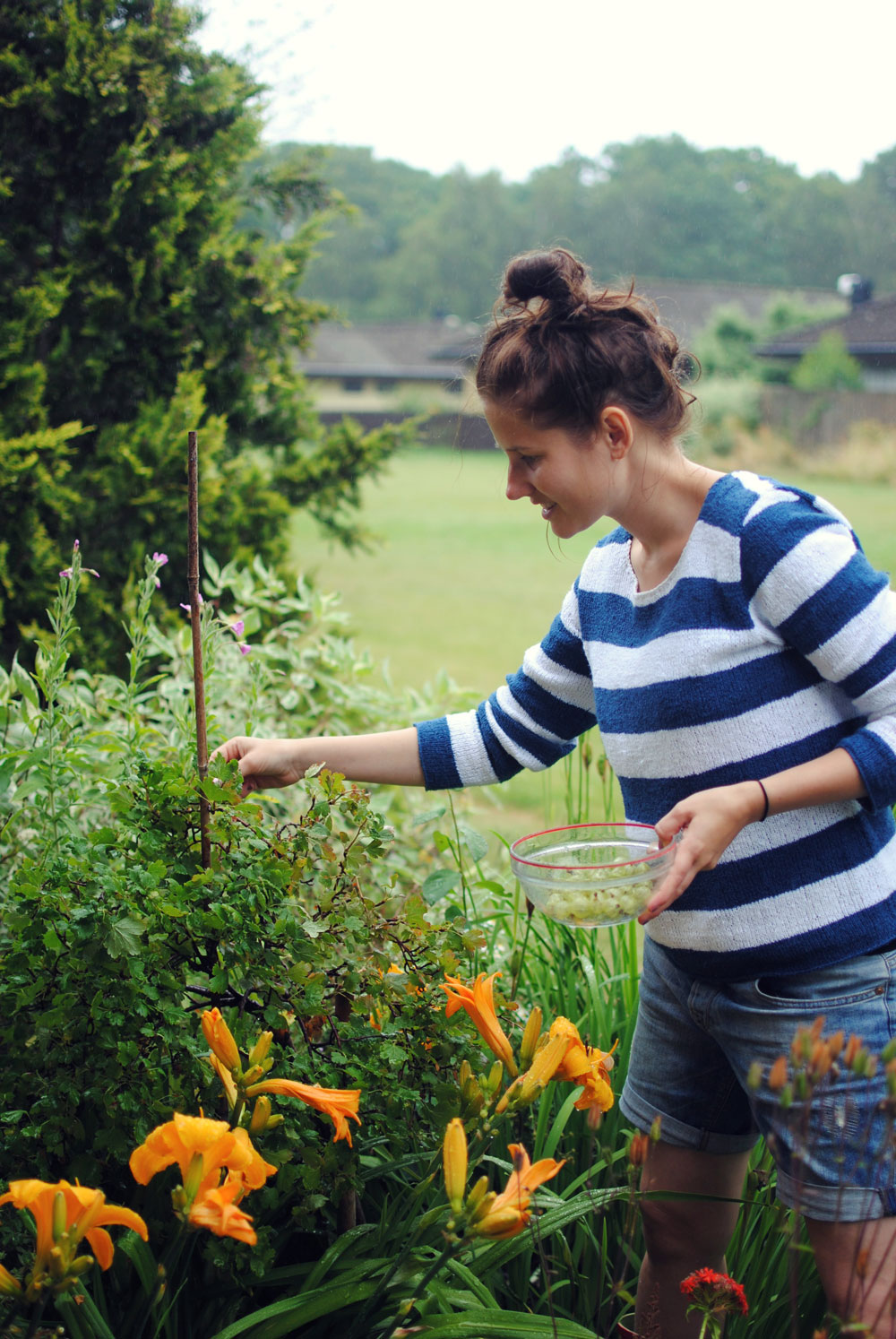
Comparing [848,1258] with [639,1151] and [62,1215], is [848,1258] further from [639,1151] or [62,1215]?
[62,1215]

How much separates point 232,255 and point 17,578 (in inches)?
47.4

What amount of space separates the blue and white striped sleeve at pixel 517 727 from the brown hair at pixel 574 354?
1.00 feet

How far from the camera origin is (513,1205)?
2.28ft

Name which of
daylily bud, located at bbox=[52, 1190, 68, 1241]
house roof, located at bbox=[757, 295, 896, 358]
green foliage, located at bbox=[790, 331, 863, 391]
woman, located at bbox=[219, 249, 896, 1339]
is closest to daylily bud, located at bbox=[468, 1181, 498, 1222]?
daylily bud, located at bbox=[52, 1190, 68, 1241]

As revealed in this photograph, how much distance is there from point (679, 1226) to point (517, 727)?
63 cm

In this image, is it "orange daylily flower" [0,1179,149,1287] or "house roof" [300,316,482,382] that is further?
"house roof" [300,316,482,382]

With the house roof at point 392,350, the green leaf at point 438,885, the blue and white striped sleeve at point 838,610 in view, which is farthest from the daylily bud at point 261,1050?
the house roof at point 392,350

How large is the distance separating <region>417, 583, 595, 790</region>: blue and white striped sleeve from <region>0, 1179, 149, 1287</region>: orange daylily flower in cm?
75

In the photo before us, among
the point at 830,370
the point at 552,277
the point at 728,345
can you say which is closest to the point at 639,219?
the point at 728,345

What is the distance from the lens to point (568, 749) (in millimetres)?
1465

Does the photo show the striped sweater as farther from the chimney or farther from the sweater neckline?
the chimney

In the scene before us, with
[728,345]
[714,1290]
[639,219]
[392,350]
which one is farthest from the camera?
Result: [392,350]

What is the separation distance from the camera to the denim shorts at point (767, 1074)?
956mm

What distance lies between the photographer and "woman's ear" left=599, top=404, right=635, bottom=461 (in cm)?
112
